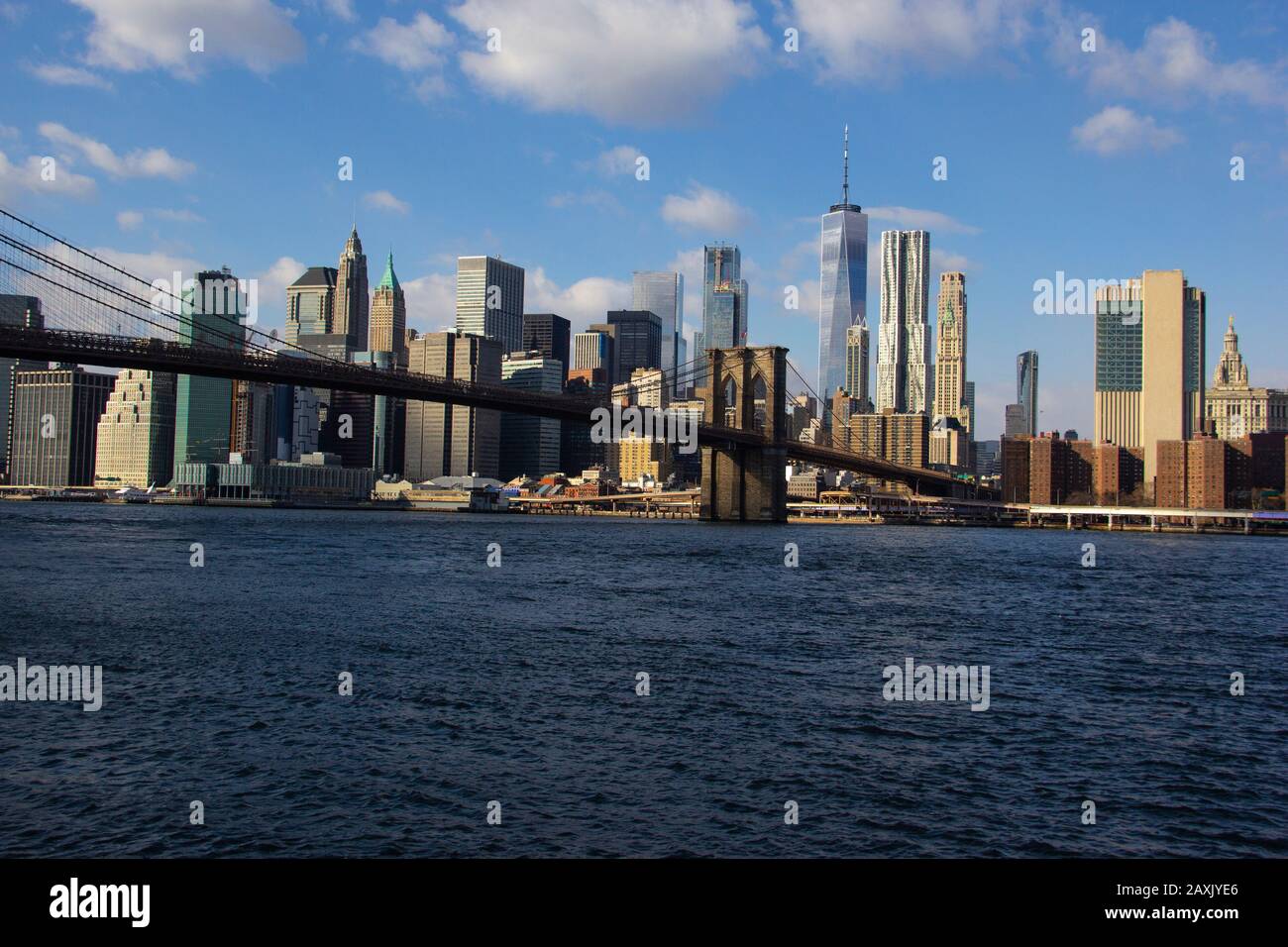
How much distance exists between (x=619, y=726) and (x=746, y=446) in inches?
3062

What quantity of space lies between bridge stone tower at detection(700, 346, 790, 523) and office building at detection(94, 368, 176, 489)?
120 metres

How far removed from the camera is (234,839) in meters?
10.3

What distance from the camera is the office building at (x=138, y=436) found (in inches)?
7175

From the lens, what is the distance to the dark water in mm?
10859

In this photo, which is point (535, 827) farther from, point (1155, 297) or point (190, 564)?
point (1155, 297)

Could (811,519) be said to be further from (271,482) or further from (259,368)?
(259,368)

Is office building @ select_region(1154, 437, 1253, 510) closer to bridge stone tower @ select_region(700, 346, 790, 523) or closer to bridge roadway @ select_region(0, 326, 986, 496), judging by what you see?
bridge stone tower @ select_region(700, 346, 790, 523)

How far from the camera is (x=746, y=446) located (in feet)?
302

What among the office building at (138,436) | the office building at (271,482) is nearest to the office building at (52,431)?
the office building at (138,436)

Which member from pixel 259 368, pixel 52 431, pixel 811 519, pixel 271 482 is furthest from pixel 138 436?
pixel 259 368
